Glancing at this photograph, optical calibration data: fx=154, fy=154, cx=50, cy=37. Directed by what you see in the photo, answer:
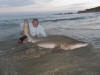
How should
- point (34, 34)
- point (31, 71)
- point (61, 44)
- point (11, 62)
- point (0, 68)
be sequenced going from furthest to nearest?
point (34, 34) < point (61, 44) < point (11, 62) < point (0, 68) < point (31, 71)

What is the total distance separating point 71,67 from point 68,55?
116cm

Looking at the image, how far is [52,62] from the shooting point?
4.92m

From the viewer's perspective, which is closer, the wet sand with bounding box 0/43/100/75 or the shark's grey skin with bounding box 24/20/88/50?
the wet sand with bounding box 0/43/100/75

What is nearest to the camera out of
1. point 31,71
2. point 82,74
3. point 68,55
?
point 82,74

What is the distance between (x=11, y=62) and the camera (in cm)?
500

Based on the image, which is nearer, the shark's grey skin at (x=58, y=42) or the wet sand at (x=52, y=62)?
the wet sand at (x=52, y=62)

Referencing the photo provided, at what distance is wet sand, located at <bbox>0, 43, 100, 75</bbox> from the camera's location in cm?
412

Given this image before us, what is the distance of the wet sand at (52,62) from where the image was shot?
4121 millimetres

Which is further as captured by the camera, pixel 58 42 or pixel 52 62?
pixel 58 42

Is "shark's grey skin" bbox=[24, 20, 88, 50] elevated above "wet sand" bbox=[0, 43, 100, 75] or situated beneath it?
elevated above

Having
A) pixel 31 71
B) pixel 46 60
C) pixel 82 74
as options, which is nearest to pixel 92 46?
pixel 46 60

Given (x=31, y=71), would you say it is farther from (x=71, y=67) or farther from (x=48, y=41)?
(x=48, y=41)

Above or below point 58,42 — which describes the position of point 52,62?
below

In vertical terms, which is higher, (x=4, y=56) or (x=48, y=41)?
(x=48, y=41)
